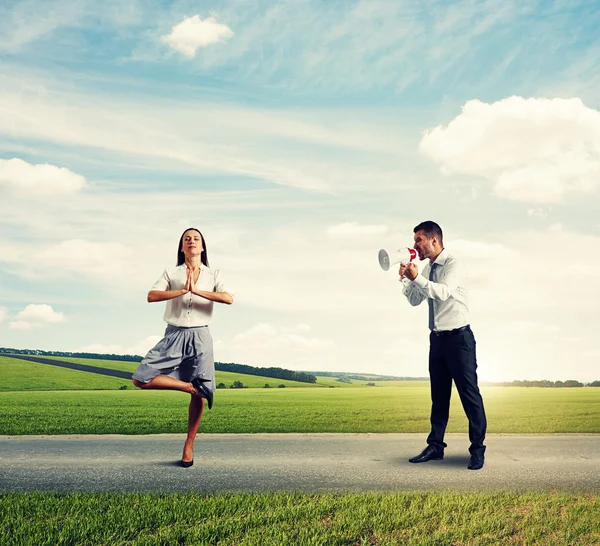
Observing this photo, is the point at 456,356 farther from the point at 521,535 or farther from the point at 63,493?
the point at 63,493

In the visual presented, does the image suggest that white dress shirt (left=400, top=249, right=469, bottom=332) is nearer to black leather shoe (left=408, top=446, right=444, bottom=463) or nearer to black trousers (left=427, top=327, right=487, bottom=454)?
black trousers (left=427, top=327, right=487, bottom=454)

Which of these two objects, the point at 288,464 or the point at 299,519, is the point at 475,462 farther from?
the point at 299,519

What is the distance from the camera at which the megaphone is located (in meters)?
7.01

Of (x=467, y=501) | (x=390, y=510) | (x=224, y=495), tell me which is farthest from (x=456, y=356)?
(x=224, y=495)

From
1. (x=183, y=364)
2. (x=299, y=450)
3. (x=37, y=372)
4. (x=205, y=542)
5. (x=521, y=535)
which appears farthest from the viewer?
(x=37, y=372)

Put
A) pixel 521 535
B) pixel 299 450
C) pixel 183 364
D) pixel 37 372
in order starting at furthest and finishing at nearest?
1. pixel 37 372
2. pixel 299 450
3. pixel 183 364
4. pixel 521 535

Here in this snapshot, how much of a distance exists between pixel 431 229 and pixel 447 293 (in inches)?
32.2

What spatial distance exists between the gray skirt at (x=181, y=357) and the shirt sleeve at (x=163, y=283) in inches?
17.4

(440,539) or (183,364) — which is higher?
(183,364)

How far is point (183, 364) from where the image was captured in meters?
6.75

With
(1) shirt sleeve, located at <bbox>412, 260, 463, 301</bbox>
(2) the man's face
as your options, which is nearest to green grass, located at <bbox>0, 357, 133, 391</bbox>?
(2) the man's face

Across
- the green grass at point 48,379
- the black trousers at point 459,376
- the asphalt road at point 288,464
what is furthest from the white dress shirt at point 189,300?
the green grass at point 48,379

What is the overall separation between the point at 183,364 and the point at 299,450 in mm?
2341

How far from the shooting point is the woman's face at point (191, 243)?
6777 mm
